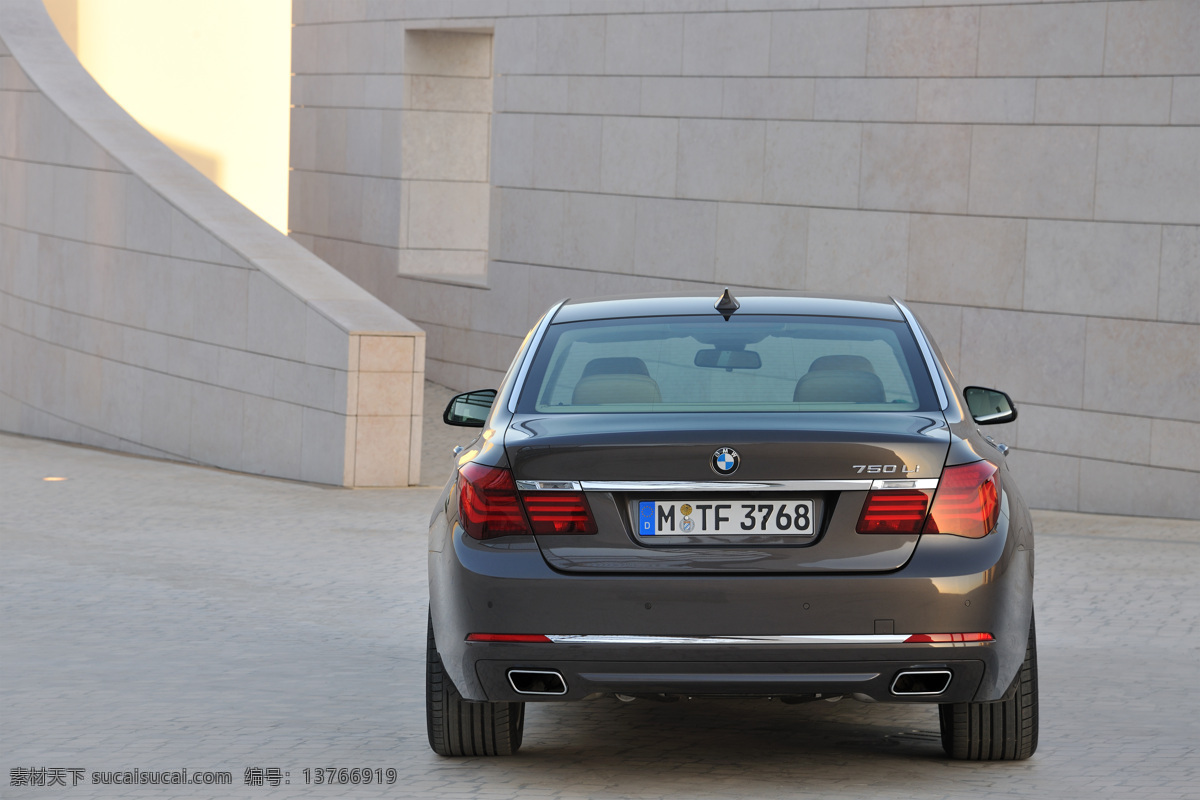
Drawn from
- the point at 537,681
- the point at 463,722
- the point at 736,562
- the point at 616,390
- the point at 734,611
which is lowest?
the point at 463,722

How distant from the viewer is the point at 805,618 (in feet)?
15.4

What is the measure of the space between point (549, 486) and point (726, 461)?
0.50 metres

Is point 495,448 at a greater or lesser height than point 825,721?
greater

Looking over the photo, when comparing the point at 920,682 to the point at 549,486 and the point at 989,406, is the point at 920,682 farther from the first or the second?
the point at 989,406

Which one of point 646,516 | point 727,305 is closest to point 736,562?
point 646,516

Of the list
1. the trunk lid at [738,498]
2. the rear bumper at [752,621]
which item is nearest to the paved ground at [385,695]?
the rear bumper at [752,621]

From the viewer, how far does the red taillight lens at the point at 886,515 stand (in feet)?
15.5

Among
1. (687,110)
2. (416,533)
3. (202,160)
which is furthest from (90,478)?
(202,160)

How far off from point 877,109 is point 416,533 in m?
5.57

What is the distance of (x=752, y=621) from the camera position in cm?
470

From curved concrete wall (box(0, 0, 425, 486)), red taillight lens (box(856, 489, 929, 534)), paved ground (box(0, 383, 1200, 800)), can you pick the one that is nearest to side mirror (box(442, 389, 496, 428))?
paved ground (box(0, 383, 1200, 800))

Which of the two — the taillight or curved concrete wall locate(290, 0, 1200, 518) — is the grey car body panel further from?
curved concrete wall locate(290, 0, 1200, 518)

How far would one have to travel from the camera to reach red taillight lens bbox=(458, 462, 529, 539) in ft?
15.9

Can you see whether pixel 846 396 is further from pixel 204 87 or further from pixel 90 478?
pixel 204 87
